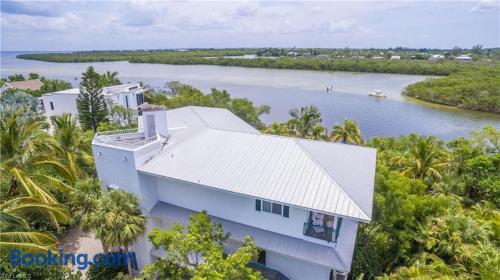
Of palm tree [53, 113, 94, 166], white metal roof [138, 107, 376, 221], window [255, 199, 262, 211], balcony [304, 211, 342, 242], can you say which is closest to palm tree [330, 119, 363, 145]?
white metal roof [138, 107, 376, 221]

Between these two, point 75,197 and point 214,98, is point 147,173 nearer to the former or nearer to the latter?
point 75,197

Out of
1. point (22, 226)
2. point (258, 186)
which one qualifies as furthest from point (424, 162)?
point (22, 226)

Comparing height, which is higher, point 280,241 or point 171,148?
point 171,148

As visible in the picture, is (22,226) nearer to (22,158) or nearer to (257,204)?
(22,158)

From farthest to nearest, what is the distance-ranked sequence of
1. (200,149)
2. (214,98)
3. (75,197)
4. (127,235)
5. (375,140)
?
(214,98)
(375,140)
(200,149)
(75,197)
(127,235)

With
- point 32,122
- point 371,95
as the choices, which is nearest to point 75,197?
point 32,122

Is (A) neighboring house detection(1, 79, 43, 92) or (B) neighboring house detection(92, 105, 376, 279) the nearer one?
(B) neighboring house detection(92, 105, 376, 279)

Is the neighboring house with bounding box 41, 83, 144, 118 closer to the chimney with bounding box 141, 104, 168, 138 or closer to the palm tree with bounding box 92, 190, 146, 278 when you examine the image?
the chimney with bounding box 141, 104, 168, 138
